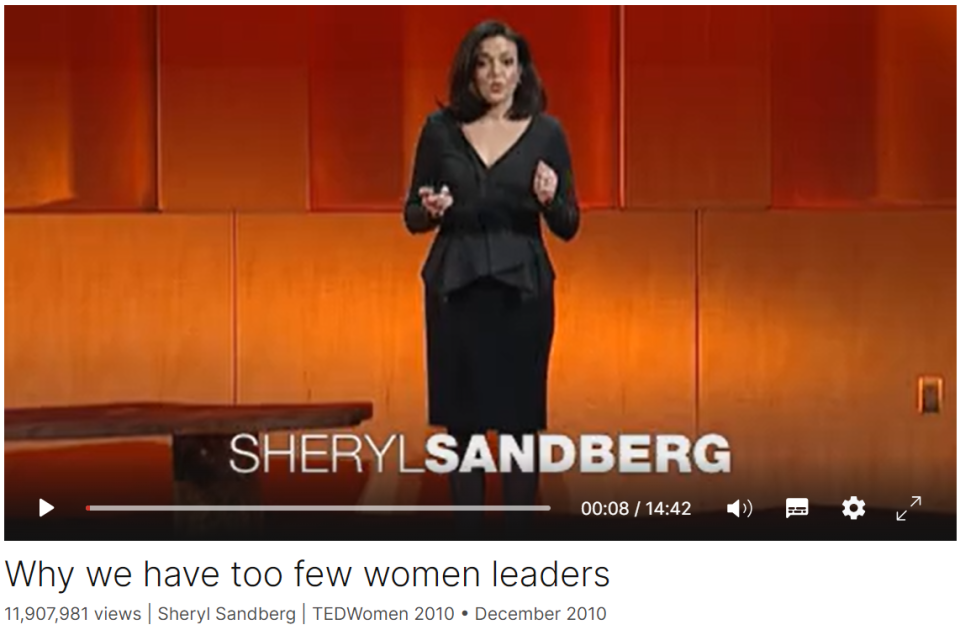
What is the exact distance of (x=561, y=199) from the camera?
5047mm

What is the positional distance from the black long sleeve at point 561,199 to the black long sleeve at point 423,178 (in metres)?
0.24

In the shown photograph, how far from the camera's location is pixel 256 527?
Answer: 5234 millimetres

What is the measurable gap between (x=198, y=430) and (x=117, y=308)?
674 mm

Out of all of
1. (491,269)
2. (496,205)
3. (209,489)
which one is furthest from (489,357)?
(209,489)

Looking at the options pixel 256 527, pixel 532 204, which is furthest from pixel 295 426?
pixel 532 204

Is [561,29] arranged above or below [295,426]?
above

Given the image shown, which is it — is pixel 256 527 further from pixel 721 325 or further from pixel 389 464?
pixel 721 325

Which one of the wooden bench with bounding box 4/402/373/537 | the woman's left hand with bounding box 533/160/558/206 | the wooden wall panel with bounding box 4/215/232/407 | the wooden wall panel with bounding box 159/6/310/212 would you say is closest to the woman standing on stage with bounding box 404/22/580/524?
the woman's left hand with bounding box 533/160/558/206

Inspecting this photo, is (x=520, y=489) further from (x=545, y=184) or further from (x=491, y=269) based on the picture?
(x=545, y=184)

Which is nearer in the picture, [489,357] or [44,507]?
[489,357]

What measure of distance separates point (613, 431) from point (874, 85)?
98cm

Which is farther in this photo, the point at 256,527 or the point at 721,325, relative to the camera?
the point at 721,325
